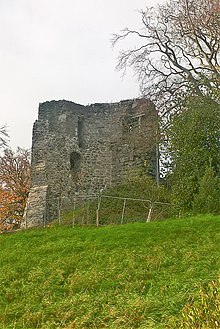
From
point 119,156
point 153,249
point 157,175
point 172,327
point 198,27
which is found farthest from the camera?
point 119,156

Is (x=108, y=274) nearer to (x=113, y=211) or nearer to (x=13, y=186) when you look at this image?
(x=113, y=211)

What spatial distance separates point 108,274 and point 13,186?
86.3ft

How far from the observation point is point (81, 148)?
2655cm

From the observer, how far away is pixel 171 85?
71.8 feet

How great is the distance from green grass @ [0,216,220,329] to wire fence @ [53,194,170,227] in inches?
205

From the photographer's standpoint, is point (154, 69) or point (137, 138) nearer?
point (154, 69)

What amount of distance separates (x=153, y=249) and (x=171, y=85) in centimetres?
1101

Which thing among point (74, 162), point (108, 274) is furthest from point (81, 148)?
point (108, 274)

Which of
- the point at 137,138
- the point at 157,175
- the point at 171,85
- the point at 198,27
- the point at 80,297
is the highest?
the point at 198,27

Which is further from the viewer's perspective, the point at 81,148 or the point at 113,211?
the point at 81,148

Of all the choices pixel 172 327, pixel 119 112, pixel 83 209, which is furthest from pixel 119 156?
pixel 172 327

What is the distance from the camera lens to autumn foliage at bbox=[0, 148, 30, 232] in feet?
111

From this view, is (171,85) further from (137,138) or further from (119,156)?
(119,156)

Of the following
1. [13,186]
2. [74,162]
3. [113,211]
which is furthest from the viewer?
[13,186]
